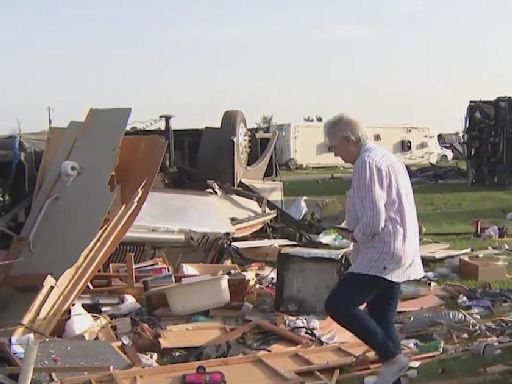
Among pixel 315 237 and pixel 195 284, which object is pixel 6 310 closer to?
pixel 195 284

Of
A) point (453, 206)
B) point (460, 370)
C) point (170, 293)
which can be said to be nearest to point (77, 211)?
point (170, 293)

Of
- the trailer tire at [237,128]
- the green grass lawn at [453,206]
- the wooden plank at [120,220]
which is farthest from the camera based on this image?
the green grass lawn at [453,206]

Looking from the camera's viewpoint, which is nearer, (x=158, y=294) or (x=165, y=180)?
(x=158, y=294)

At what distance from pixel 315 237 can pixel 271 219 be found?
26.9 inches

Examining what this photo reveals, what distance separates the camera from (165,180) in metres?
10.2

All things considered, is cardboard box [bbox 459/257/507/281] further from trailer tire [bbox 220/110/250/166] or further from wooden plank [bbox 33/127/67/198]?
wooden plank [bbox 33/127/67/198]

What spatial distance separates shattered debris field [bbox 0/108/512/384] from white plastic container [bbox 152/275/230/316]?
0.04ft

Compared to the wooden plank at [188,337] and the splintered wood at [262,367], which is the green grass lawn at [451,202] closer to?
the wooden plank at [188,337]

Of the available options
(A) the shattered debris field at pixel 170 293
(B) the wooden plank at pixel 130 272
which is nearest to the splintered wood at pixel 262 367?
(A) the shattered debris field at pixel 170 293

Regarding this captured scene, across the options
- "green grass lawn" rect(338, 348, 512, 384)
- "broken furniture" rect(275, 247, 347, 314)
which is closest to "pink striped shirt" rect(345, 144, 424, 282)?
"green grass lawn" rect(338, 348, 512, 384)

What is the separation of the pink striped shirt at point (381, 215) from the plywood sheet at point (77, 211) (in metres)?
2.74

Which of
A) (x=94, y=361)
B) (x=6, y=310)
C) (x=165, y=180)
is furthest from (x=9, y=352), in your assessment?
(x=165, y=180)

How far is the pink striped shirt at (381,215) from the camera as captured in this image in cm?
401

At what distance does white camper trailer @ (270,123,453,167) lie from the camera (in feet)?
114
